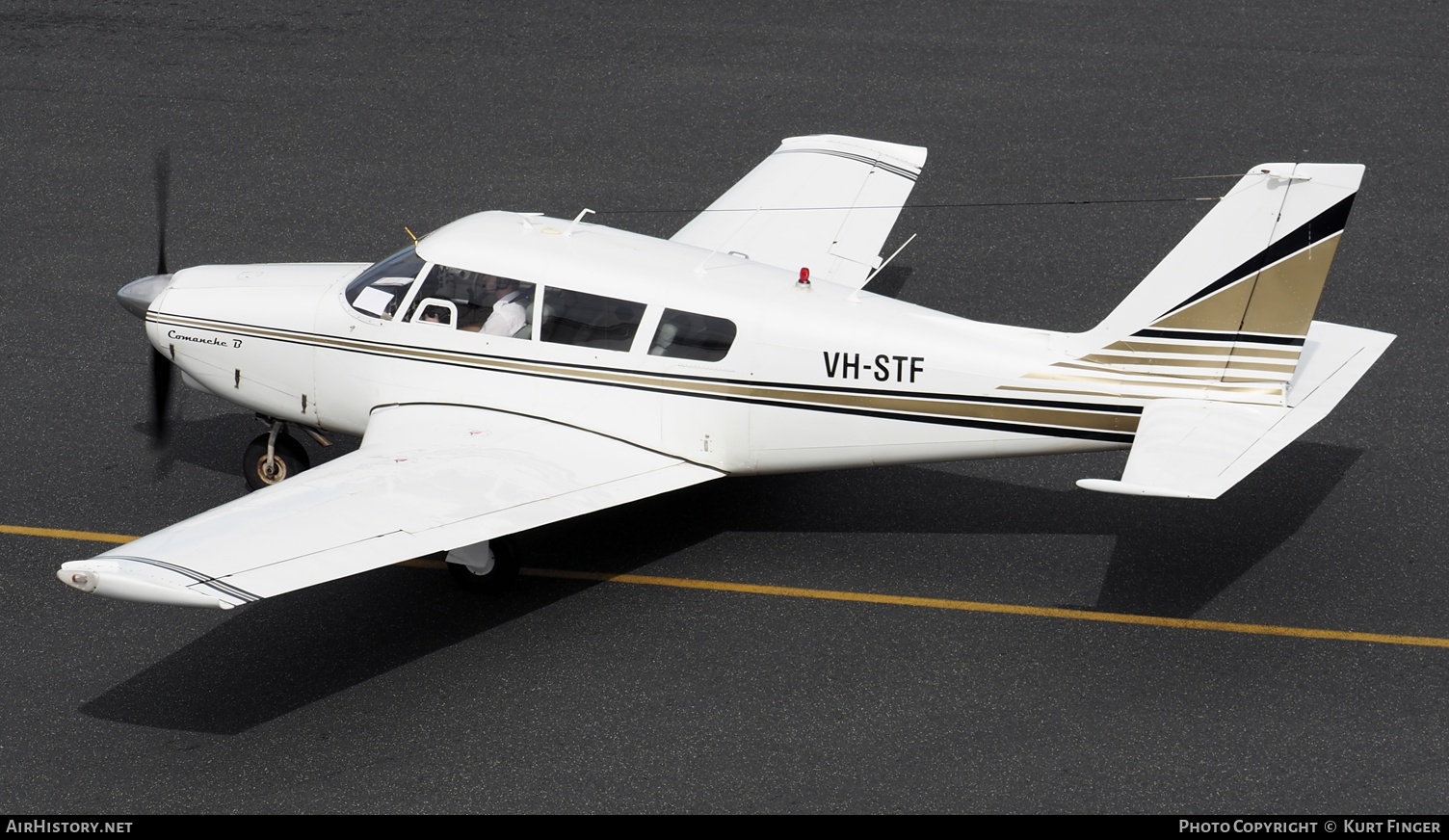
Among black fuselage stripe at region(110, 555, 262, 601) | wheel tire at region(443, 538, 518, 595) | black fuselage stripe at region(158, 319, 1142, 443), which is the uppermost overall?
black fuselage stripe at region(158, 319, 1142, 443)

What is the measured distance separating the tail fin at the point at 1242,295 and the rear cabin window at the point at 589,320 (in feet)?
11.1

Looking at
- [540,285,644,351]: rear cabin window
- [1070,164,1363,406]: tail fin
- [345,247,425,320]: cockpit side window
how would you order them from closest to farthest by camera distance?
[1070,164,1363,406]: tail fin, [540,285,644,351]: rear cabin window, [345,247,425,320]: cockpit side window

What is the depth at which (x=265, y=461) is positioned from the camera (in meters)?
12.6

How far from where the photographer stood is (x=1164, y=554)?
11742 millimetres

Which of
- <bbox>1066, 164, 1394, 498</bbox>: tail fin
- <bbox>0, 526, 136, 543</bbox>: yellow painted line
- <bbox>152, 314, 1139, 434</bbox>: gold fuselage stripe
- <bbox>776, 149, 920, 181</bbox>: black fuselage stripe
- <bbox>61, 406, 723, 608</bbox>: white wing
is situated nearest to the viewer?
<bbox>61, 406, 723, 608</bbox>: white wing

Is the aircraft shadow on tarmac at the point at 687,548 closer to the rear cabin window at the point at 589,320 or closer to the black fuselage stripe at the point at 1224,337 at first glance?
the rear cabin window at the point at 589,320

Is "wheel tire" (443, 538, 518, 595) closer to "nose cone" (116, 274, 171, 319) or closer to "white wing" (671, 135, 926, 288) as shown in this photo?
"nose cone" (116, 274, 171, 319)

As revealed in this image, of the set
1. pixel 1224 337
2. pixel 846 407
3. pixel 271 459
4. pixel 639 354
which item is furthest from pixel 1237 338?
pixel 271 459

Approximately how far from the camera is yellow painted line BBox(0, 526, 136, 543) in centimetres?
Answer: 1210

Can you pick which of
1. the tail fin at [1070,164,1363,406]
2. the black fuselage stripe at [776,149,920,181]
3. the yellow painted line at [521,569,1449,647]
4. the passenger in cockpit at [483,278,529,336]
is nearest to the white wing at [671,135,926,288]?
the black fuselage stripe at [776,149,920,181]

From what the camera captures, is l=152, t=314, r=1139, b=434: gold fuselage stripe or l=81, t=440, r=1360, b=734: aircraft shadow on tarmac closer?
l=81, t=440, r=1360, b=734: aircraft shadow on tarmac

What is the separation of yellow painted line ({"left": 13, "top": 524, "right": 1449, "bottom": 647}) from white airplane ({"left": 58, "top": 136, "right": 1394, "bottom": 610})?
0.84 metres

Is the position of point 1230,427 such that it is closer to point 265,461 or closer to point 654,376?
point 654,376

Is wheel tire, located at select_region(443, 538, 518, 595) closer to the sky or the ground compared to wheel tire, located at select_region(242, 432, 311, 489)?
closer to the ground
